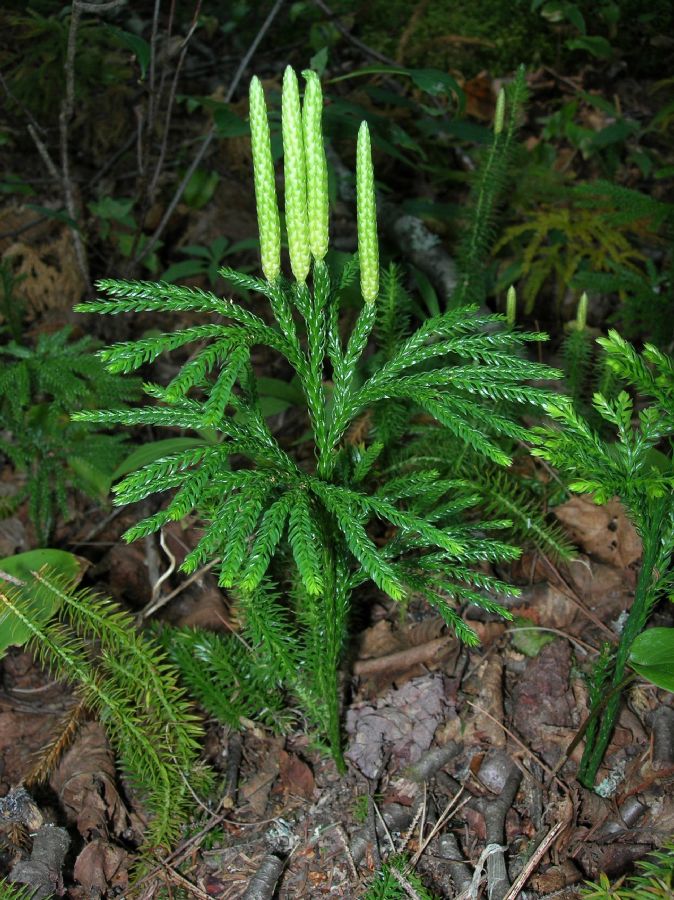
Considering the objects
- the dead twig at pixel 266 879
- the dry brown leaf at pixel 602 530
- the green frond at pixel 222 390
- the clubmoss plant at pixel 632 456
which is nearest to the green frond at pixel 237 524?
the green frond at pixel 222 390

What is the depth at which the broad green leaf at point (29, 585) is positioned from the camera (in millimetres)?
1997

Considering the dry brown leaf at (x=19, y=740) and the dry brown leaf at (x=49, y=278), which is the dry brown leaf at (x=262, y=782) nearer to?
the dry brown leaf at (x=19, y=740)

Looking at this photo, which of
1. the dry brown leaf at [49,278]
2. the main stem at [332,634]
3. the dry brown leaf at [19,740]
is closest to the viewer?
the main stem at [332,634]

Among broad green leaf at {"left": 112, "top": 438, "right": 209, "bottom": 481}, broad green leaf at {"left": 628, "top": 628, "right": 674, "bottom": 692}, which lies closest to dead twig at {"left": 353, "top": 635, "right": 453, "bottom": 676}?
broad green leaf at {"left": 628, "top": 628, "right": 674, "bottom": 692}

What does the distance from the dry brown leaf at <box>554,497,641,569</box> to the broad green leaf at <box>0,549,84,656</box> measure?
1.79 meters

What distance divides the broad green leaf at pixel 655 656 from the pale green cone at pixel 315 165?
1.18m

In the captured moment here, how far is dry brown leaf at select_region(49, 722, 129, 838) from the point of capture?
2.15 metres

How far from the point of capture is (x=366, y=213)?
5.01 ft

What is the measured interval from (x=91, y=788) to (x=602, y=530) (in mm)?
1949

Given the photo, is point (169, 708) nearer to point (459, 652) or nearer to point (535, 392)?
point (459, 652)

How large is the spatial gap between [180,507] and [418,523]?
0.48 metres

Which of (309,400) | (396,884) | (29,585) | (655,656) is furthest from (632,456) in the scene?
(29,585)

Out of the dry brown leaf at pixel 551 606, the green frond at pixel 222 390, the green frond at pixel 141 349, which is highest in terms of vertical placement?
the green frond at pixel 141 349

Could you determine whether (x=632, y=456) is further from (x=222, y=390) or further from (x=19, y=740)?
(x=19, y=740)
